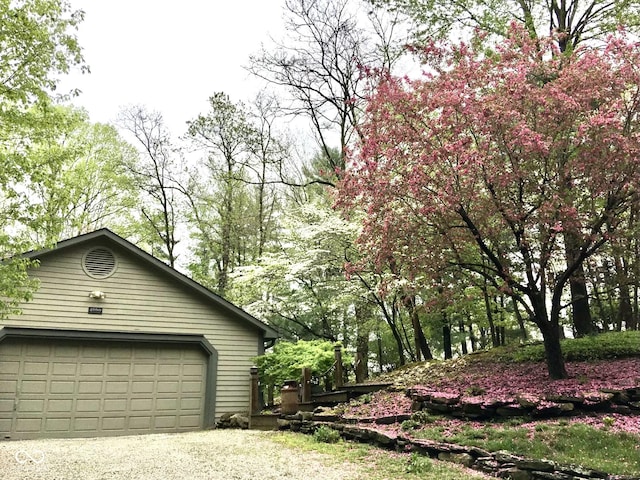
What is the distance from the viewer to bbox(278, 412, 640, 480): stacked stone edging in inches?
189

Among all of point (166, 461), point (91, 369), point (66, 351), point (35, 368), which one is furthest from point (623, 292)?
point (35, 368)

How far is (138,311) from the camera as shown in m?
11.3

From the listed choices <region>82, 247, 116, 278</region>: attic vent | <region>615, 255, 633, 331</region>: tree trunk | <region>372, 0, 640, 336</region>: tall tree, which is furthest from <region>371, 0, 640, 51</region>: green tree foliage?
<region>82, 247, 116, 278</region>: attic vent

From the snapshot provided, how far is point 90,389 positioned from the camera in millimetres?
10641

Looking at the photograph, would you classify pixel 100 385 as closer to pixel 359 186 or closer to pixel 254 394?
pixel 254 394

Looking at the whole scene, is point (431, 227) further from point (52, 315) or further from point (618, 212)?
point (52, 315)

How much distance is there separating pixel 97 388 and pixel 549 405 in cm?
906

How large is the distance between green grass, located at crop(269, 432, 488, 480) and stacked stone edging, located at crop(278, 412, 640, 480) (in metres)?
0.15

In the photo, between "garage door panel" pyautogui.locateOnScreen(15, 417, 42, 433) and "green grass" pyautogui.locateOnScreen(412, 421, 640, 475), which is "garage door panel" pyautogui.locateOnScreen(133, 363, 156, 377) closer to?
"garage door panel" pyautogui.locateOnScreen(15, 417, 42, 433)

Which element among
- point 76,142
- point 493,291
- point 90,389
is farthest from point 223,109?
point 493,291

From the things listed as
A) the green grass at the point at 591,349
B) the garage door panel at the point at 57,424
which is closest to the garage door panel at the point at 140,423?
the garage door panel at the point at 57,424

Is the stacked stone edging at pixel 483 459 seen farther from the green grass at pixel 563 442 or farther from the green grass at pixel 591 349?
the green grass at pixel 591 349

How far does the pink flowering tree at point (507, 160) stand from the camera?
7.71 metres

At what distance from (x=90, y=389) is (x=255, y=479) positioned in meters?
6.67
